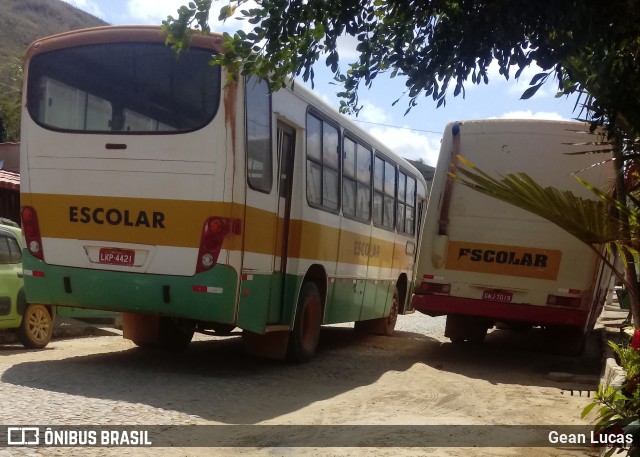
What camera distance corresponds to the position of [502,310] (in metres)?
11.1

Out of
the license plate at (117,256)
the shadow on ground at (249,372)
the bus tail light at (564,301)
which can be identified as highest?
the license plate at (117,256)

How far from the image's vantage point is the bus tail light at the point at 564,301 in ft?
35.2

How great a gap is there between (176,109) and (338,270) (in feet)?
12.7

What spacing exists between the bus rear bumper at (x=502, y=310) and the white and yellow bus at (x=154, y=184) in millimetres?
2859

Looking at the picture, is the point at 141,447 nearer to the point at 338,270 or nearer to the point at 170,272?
the point at 170,272

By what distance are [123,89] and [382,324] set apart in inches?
320

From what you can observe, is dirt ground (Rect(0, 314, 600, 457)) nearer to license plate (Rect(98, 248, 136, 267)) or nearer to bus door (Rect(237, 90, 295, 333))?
bus door (Rect(237, 90, 295, 333))

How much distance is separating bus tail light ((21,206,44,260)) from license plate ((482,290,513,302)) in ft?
19.6

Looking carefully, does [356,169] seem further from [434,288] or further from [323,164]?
[434,288]

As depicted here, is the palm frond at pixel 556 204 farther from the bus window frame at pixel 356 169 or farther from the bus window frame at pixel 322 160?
the bus window frame at pixel 356 169

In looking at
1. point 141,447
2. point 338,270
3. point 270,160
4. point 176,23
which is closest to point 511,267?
point 338,270

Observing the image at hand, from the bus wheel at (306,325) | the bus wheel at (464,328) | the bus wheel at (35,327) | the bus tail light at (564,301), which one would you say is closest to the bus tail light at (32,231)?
the bus wheel at (35,327)

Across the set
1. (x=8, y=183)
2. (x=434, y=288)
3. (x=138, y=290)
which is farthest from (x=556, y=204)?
(x=8, y=183)

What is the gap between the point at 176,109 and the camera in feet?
26.5
